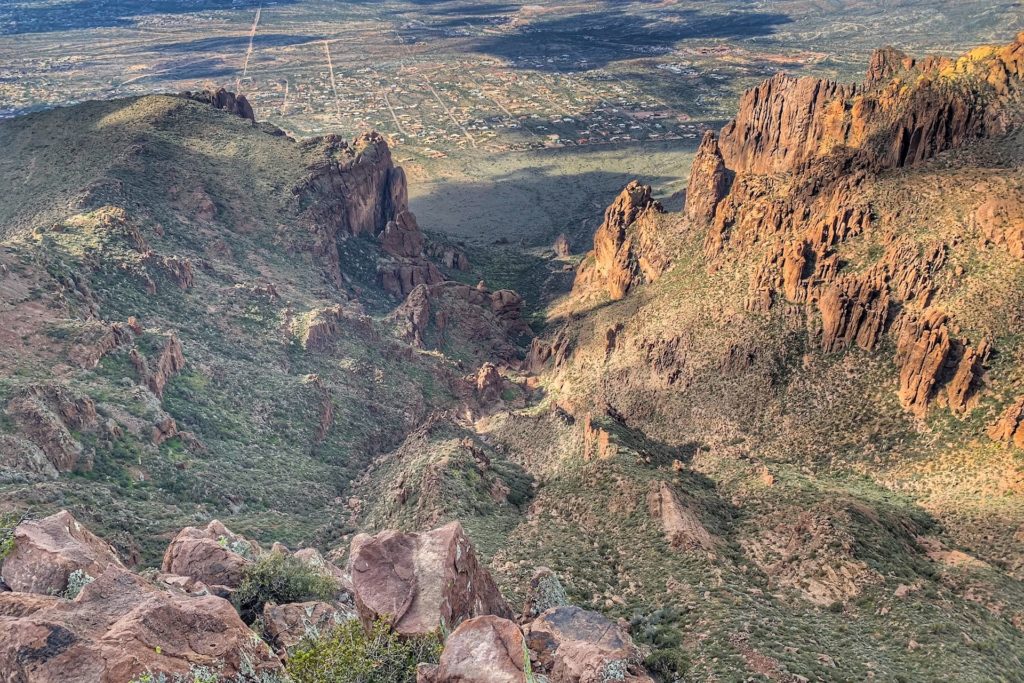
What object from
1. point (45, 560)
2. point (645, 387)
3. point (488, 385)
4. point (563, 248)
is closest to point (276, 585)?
A: point (45, 560)

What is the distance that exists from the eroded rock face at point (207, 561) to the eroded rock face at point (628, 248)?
6176 cm

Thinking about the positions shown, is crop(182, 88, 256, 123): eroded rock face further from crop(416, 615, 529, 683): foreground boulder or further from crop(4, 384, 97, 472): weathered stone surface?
crop(416, 615, 529, 683): foreground boulder

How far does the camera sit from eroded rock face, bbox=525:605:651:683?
25656 mm

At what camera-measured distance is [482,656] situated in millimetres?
22484

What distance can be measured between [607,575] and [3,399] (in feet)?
124

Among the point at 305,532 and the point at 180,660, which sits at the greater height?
the point at 180,660

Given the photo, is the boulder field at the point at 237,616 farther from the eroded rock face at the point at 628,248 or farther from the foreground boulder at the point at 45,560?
the eroded rock face at the point at 628,248

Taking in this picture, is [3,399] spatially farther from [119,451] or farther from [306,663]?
[306,663]

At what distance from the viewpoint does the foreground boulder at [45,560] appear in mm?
25859

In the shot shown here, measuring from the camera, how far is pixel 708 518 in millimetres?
48719

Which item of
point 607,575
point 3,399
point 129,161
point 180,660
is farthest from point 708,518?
point 129,161

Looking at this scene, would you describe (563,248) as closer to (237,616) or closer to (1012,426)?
(1012,426)

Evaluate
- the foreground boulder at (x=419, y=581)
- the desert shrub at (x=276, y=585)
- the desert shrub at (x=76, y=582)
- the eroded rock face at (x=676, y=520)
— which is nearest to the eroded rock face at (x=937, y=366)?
the eroded rock face at (x=676, y=520)

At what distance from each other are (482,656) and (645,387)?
5069cm
